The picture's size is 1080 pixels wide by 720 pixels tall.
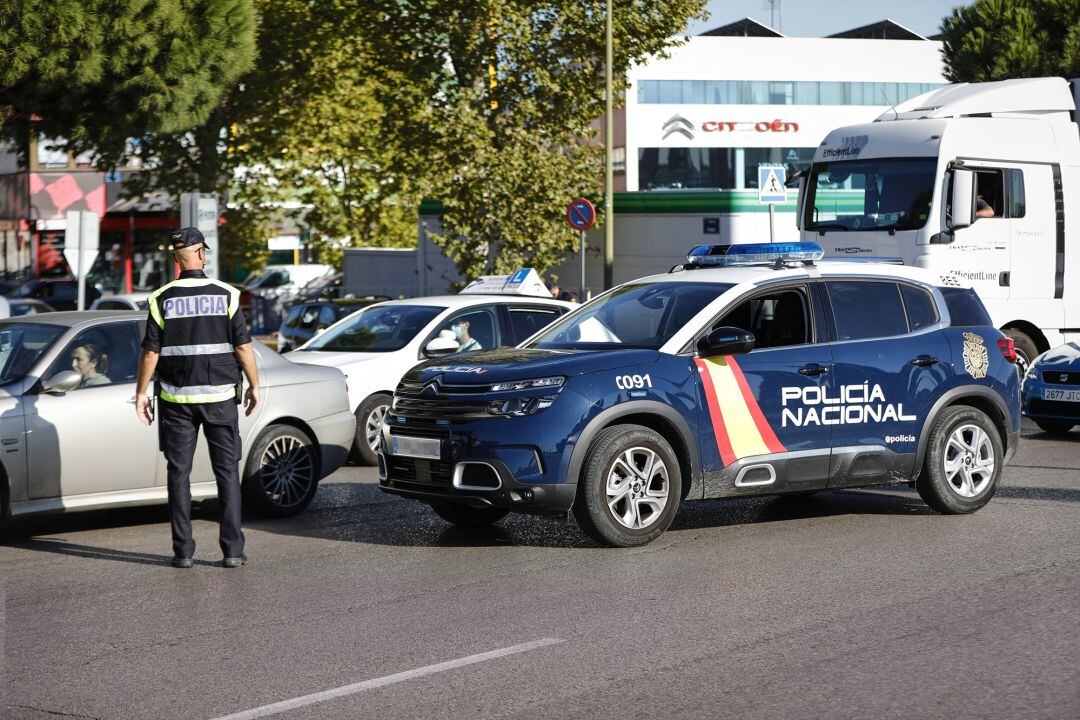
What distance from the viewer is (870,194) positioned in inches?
700

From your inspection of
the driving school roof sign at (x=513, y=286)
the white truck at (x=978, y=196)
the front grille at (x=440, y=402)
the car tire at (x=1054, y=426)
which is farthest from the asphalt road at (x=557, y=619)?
the white truck at (x=978, y=196)

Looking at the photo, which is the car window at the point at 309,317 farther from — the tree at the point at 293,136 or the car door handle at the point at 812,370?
the car door handle at the point at 812,370

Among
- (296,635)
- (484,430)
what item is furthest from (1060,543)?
(296,635)

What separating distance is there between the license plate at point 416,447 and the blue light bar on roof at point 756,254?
245 centimetres

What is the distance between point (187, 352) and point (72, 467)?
1.44 m

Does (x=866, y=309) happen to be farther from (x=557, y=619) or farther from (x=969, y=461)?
(x=557, y=619)

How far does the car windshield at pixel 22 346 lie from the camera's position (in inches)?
362

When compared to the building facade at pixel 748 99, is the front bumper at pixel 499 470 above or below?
below

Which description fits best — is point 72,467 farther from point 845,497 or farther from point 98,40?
point 98,40

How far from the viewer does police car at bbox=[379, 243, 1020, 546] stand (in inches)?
332

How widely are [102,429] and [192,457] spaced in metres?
1.19

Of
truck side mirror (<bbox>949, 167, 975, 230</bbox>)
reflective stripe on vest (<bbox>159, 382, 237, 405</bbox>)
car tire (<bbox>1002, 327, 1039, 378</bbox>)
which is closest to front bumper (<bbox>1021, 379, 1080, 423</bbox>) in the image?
truck side mirror (<bbox>949, 167, 975, 230</bbox>)

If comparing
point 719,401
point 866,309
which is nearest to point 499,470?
point 719,401

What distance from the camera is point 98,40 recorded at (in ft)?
63.1
